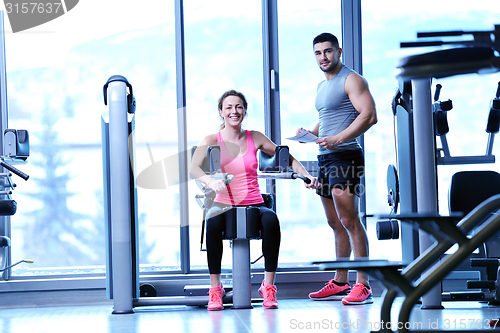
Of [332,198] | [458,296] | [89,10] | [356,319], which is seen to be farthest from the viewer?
[89,10]

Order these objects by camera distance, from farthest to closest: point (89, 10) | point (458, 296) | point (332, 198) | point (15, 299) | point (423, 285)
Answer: point (89, 10)
point (15, 299)
point (332, 198)
point (458, 296)
point (423, 285)

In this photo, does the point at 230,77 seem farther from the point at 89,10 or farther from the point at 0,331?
the point at 0,331

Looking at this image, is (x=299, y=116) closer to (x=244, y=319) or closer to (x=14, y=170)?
(x=244, y=319)

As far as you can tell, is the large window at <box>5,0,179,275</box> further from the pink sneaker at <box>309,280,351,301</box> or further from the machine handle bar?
the pink sneaker at <box>309,280,351,301</box>

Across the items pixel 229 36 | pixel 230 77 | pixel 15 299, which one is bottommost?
pixel 15 299

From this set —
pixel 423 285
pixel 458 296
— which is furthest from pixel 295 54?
pixel 423 285

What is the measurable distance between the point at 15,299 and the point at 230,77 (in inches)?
84.6

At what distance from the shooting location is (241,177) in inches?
125

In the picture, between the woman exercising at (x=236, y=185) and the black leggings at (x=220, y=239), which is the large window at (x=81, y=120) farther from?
the black leggings at (x=220, y=239)

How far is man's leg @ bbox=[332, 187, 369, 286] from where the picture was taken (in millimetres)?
2986

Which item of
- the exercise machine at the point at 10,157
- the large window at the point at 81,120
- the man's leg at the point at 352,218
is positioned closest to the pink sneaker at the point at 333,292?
the man's leg at the point at 352,218

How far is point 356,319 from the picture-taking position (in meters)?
2.45

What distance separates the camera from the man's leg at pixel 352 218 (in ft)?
A: 9.80

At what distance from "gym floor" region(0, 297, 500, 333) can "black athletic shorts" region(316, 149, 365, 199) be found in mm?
699
